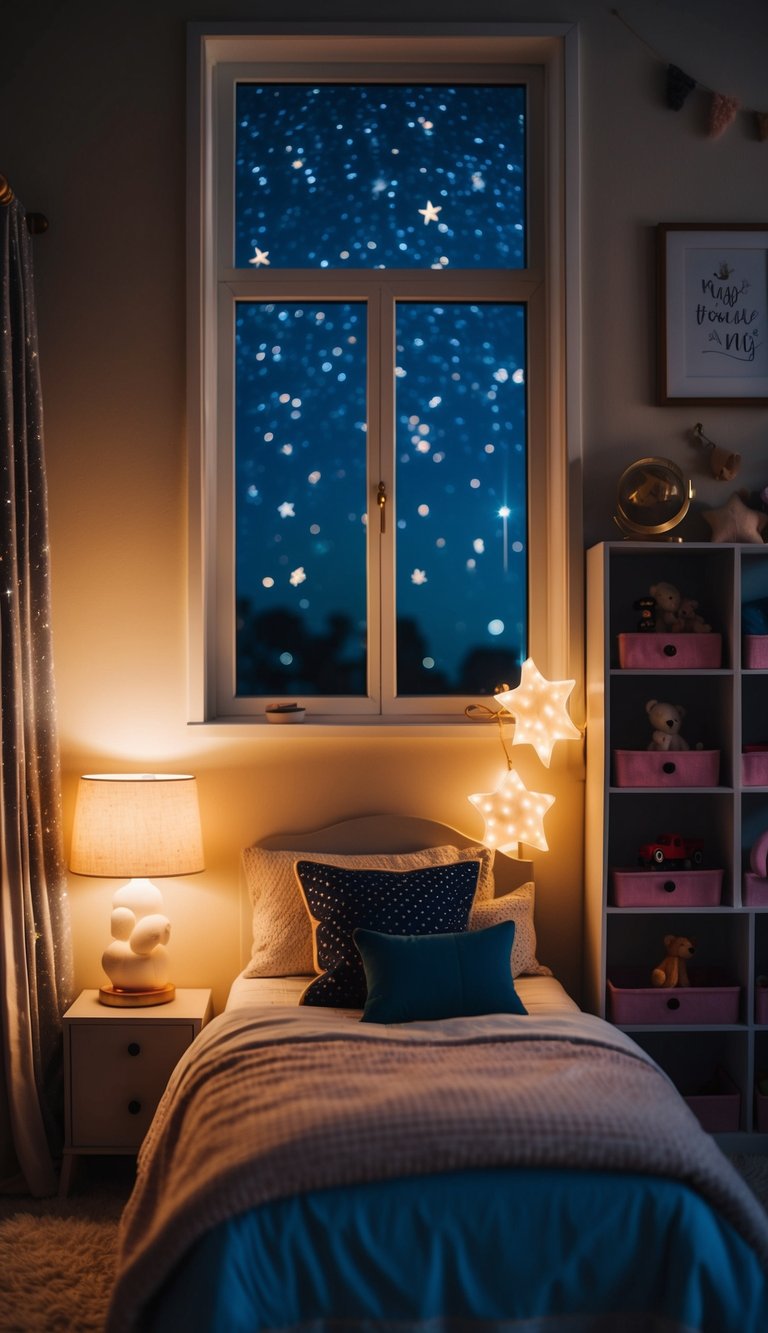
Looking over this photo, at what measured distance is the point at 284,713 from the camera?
3.21m

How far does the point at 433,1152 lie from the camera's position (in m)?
1.88

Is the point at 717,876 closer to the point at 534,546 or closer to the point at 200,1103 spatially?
the point at 534,546

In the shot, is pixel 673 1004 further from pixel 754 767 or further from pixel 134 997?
pixel 134 997

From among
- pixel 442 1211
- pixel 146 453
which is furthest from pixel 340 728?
pixel 442 1211

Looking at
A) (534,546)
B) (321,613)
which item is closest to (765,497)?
(534,546)

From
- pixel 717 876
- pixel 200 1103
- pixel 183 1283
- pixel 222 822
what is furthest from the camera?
pixel 222 822

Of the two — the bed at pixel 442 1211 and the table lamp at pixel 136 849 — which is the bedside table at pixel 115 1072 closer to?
the table lamp at pixel 136 849

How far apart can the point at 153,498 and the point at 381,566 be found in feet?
2.27

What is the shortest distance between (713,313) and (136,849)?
222cm

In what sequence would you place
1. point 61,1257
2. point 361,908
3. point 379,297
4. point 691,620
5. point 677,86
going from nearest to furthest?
point 61,1257 → point 361,908 → point 691,620 → point 677,86 → point 379,297

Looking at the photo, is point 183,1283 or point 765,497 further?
point 765,497

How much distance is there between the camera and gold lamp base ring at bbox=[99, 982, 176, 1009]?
9.62 ft

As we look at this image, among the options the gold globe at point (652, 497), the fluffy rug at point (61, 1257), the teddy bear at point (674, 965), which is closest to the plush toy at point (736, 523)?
the gold globe at point (652, 497)

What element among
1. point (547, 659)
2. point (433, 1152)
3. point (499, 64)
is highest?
point (499, 64)
